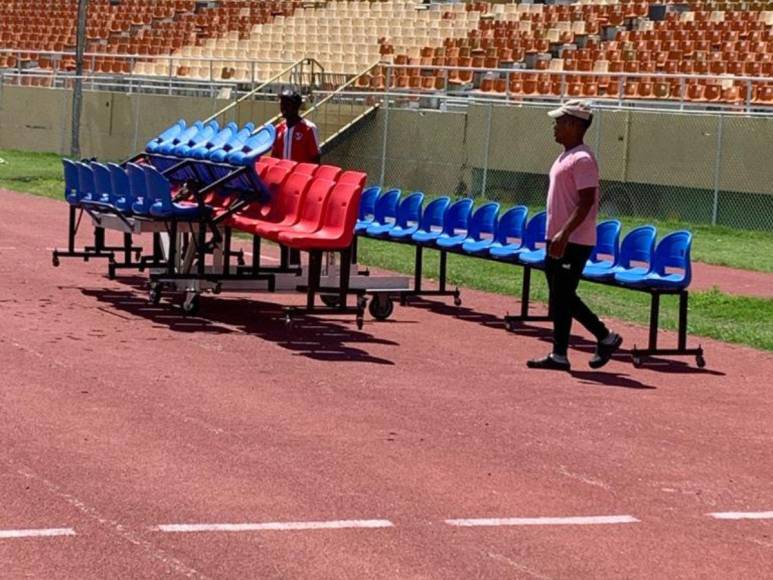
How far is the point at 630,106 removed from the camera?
104 feet

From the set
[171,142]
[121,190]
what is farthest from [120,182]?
[171,142]

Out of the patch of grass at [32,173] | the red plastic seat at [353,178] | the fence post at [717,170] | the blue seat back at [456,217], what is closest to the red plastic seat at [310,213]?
the red plastic seat at [353,178]

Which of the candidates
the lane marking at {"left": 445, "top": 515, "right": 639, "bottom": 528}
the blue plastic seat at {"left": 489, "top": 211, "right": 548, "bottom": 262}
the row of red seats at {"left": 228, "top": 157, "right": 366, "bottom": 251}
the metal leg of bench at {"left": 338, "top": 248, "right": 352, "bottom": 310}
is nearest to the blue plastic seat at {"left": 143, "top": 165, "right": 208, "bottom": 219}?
the row of red seats at {"left": 228, "top": 157, "right": 366, "bottom": 251}

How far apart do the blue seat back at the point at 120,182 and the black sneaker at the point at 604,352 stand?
17.2 ft

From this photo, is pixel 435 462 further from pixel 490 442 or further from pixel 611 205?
pixel 611 205

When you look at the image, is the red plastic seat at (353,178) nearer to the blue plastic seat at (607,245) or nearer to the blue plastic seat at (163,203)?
the blue plastic seat at (163,203)

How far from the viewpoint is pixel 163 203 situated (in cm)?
1570

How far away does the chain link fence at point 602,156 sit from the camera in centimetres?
2738

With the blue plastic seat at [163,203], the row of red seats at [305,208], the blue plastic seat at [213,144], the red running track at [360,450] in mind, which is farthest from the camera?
the blue plastic seat at [213,144]

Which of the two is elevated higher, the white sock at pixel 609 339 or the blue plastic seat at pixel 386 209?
the blue plastic seat at pixel 386 209

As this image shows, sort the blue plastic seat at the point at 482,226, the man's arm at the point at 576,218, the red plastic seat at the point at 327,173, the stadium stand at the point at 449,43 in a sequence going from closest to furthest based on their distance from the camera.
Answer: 1. the man's arm at the point at 576,218
2. the red plastic seat at the point at 327,173
3. the blue plastic seat at the point at 482,226
4. the stadium stand at the point at 449,43

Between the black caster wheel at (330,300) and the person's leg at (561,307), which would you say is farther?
the black caster wheel at (330,300)

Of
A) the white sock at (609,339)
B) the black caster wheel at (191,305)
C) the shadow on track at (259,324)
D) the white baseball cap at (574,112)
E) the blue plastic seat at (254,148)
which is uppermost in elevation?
the white baseball cap at (574,112)

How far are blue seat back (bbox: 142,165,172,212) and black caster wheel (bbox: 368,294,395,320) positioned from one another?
197 cm
